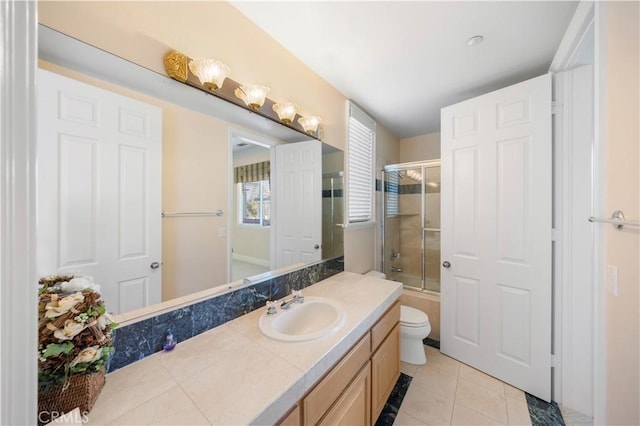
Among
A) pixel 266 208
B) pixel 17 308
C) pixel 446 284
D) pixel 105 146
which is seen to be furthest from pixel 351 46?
pixel 446 284

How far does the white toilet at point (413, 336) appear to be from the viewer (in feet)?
6.35

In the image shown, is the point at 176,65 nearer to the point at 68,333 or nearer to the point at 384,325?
the point at 68,333

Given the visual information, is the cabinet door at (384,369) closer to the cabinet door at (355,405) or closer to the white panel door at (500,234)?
the cabinet door at (355,405)

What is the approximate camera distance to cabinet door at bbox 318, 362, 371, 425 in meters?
0.96

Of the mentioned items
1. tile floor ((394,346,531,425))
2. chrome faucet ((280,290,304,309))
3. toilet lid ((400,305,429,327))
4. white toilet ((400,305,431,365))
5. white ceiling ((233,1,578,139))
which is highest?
white ceiling ((233,1,578,139))

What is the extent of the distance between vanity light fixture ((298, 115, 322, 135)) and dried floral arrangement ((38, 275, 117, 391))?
1.40 m

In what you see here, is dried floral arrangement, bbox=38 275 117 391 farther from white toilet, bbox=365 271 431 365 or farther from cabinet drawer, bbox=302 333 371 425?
white toilet, bbox=365 271 431 365

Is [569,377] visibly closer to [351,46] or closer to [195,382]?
[195,382]

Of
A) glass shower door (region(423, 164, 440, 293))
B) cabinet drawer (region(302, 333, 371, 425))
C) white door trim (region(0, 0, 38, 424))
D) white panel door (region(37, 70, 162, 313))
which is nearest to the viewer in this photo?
white door trim (region(0, 0, 38, 424))

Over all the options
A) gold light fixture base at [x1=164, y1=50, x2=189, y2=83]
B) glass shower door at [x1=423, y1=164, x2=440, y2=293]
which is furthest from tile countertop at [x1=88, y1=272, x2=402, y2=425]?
glass shower door at [x1=423, y1=164, x2=440, y2=293]

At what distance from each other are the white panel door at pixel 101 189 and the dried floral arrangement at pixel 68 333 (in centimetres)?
17

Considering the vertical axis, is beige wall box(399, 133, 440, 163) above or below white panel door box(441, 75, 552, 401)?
above

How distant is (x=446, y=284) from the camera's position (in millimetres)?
2078

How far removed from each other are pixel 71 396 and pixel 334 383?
2.71ft
